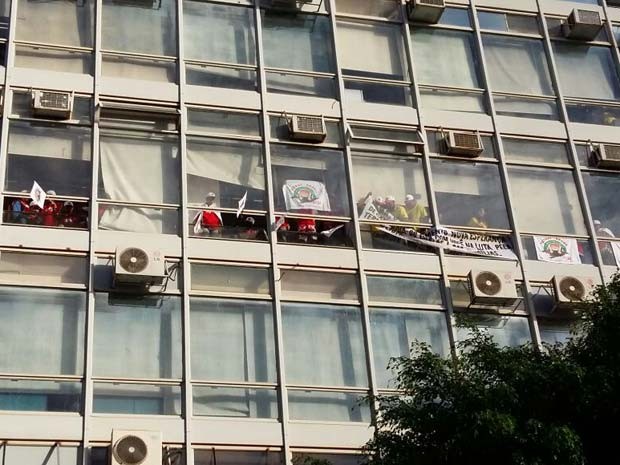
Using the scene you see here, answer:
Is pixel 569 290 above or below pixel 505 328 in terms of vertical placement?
above

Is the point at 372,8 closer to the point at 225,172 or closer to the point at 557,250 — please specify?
the point at 225,172

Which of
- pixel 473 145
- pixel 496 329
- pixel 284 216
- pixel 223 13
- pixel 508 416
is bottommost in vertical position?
pixel 508 416

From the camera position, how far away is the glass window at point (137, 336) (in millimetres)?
16188

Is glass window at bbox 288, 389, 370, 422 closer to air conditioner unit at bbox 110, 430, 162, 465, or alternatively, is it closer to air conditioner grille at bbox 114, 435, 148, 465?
air conditioner unit at bbox 110, 430, 162, 465

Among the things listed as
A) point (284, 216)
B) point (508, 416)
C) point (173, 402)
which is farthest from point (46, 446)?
point (508, 416)

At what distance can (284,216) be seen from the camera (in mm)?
18031

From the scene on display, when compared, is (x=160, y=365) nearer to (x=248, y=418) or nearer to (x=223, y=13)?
(x=248, y=418)

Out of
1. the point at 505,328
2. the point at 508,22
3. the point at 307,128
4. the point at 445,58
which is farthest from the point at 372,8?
the point at 505,328

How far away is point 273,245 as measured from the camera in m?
17.7

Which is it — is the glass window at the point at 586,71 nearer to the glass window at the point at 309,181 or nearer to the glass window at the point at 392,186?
the glass window at the point at 392,186

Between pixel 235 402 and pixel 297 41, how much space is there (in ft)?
22.4

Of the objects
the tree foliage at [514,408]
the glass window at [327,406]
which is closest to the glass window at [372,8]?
the glass window at [327,406]

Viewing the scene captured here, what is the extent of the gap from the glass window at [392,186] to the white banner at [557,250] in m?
1.89

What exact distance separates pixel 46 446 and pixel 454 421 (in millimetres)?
5570
